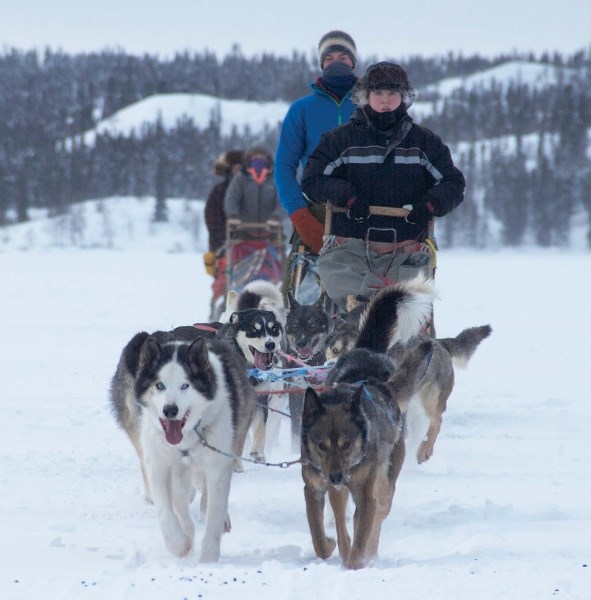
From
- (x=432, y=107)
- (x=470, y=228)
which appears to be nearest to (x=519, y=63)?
(x=432, y=107)

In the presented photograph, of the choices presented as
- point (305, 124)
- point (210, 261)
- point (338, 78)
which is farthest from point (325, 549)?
point (210, 261)

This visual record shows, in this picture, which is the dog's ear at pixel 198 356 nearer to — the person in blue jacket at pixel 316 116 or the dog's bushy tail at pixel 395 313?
the dog's bushy tail at pixel 395 313

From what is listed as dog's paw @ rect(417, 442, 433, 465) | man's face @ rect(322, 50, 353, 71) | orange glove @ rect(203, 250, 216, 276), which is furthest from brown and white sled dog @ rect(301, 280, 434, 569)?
orange glove @ rect(203, 250, 216, 276)

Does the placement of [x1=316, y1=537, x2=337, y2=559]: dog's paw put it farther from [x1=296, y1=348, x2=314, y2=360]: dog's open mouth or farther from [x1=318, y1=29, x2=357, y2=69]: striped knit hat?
[x1=318, y1=29, x2=357, y2=69]: striped knit hat

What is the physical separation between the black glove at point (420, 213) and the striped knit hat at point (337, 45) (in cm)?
122

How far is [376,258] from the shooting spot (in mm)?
4840

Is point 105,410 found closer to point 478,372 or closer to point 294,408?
point 294,408

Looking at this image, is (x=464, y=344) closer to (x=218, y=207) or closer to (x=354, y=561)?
(x=354, y=561)

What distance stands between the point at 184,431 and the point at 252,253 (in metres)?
5.77

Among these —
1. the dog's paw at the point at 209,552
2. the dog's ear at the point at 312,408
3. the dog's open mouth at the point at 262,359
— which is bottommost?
the dog's paw at the point at 209,552

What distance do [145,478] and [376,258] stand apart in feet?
5.31

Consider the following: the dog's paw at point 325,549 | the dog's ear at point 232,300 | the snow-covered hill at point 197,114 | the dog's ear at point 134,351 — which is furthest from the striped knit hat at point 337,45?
the snow-covered hill at point 197,114

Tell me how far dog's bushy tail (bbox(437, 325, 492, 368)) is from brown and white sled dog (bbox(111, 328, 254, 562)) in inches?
86.3

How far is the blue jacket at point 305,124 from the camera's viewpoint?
5402 millimetres
